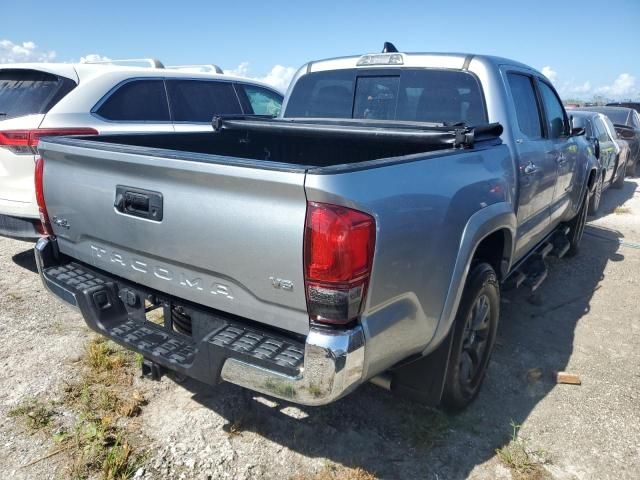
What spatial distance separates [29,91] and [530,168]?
13.7 ft

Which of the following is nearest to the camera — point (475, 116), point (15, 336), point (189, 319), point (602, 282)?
point (189, 319)

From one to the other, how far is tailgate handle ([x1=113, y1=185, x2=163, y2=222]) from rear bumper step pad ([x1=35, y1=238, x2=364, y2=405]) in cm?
41

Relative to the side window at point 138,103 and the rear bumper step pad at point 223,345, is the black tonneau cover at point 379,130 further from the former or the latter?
the side window at point 138,103

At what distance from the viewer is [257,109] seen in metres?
6.47

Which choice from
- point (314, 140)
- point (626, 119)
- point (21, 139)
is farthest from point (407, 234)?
point (626, 119)

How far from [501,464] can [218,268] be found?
1.67 meters

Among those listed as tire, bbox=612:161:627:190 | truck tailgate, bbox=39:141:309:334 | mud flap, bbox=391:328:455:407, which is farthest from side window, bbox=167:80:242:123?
tire, bbox=612:161:627:190

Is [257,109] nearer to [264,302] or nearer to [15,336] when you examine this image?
[15,336]

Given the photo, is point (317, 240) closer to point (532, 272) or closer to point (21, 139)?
point (532, 272)

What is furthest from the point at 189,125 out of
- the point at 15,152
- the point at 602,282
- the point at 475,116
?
the point at 602,282

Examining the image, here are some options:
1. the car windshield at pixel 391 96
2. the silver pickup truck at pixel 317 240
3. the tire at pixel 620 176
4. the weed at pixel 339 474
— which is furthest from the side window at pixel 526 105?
the tire at pixel 620 176

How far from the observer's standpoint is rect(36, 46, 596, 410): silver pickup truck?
5.74ft

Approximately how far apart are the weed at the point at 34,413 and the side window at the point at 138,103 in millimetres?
2860

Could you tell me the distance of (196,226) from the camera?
1992 mm
